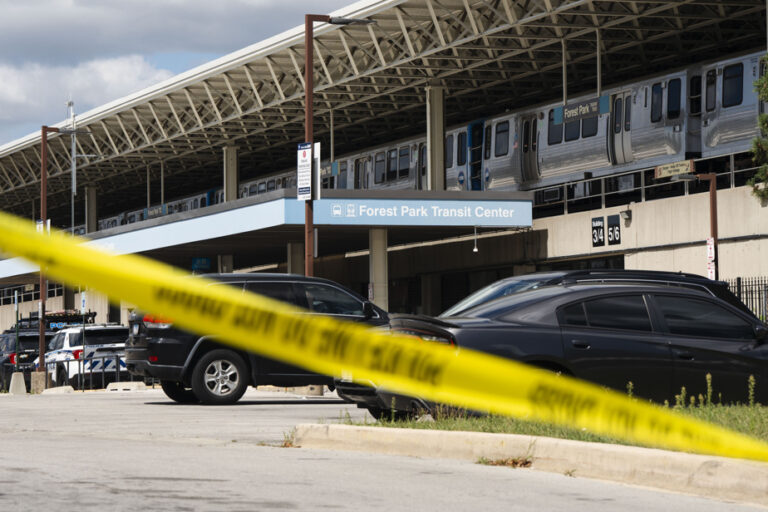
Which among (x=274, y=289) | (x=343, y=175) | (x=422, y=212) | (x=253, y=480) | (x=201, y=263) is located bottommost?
(x=253, y=480)

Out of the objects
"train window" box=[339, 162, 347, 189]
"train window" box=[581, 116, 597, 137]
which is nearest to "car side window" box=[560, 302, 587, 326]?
"train window" box=[581, 116, 597, 137]

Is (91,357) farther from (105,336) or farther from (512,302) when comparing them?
(512,302)

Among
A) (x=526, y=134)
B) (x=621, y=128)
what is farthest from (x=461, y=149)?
(x=621, y=128)

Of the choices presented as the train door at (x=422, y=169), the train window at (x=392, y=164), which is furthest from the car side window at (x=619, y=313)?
the train window at (x=392, y=164)

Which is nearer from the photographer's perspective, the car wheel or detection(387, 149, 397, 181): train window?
the car wheel

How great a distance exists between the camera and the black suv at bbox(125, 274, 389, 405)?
58.1 ft

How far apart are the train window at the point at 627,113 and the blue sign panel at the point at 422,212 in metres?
3.81

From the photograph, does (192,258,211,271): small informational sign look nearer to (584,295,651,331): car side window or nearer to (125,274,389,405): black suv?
(125,274,389,405): black suv

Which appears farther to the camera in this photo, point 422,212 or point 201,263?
point 201,263

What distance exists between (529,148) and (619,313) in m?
27.9

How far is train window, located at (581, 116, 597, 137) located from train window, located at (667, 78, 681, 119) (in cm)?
367

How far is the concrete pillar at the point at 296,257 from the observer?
45562 millimetres

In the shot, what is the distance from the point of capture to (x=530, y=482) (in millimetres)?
8609

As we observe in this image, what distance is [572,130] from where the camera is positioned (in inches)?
1481
